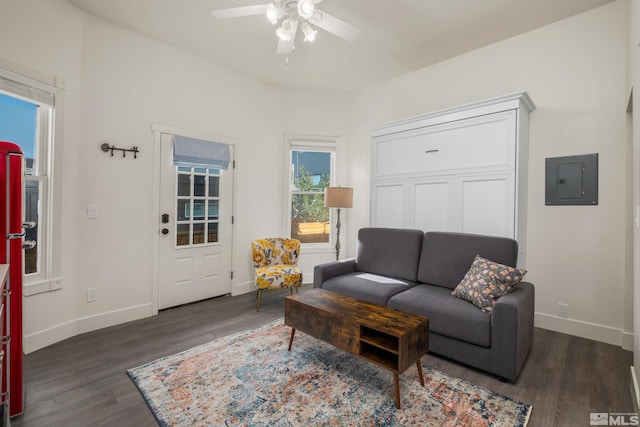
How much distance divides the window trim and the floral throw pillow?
101 inches

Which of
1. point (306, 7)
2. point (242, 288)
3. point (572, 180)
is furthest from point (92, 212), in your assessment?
point (572, 180)

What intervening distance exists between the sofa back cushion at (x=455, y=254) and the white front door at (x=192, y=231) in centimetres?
252

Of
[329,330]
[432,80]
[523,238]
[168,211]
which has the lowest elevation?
[329,330]

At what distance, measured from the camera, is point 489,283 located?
7.48 ft

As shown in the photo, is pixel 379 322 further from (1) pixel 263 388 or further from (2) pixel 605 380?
(2) pixel 605 380

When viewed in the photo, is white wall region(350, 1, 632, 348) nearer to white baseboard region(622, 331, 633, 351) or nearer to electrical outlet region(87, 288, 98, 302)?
white baseboard region(622, 331, 633, 351)

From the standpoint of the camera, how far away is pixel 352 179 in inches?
188

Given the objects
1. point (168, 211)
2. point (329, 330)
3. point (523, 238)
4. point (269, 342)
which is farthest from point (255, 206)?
point (523, 238)

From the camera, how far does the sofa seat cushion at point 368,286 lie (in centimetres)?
272

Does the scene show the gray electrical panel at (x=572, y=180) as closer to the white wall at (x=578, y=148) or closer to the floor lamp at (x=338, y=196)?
the white wall at (x=578, y=148)

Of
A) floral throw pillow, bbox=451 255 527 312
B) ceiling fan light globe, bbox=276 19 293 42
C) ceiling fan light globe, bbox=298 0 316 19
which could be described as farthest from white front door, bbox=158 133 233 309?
floral throw pillow, bbox=451 255 527 312

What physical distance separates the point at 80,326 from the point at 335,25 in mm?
3511

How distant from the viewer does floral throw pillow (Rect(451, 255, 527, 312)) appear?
2.23 meters

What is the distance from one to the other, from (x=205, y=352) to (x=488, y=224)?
9.58ft
